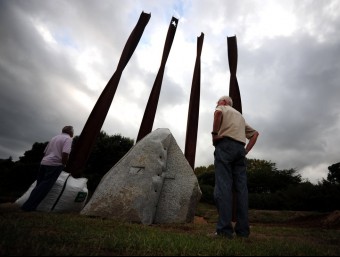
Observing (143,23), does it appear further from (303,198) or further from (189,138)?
(303,198)

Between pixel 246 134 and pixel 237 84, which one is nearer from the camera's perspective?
pixel 246 134

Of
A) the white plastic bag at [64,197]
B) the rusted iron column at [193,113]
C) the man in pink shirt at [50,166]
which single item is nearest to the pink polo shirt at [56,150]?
the man in pink shirt at [50,166]

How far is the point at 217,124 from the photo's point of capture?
3.87 metres

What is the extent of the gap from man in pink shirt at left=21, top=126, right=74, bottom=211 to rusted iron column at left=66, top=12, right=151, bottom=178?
1155 mm

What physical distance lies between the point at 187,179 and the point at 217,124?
73.8 inches

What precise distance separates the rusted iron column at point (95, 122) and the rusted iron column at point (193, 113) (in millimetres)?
2041

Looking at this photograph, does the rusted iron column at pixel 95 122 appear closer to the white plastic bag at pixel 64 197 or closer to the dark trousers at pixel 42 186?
the white plastic bag at pixel 64 197

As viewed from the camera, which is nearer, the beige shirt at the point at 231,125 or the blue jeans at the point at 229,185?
the blue jeans at the point at 229,185

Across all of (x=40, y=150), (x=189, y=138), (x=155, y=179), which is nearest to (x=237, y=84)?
(x=189, y=138)

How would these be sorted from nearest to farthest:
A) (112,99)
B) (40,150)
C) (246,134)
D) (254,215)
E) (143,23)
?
(246,134), (112,99), (143,23), (254,215), (40,150)

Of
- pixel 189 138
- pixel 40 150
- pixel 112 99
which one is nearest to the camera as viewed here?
pixel 112 99

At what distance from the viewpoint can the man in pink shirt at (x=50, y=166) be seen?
16.3ft

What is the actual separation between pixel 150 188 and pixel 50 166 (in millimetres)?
1942

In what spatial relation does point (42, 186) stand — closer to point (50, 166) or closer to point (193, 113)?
point (50, 166)
